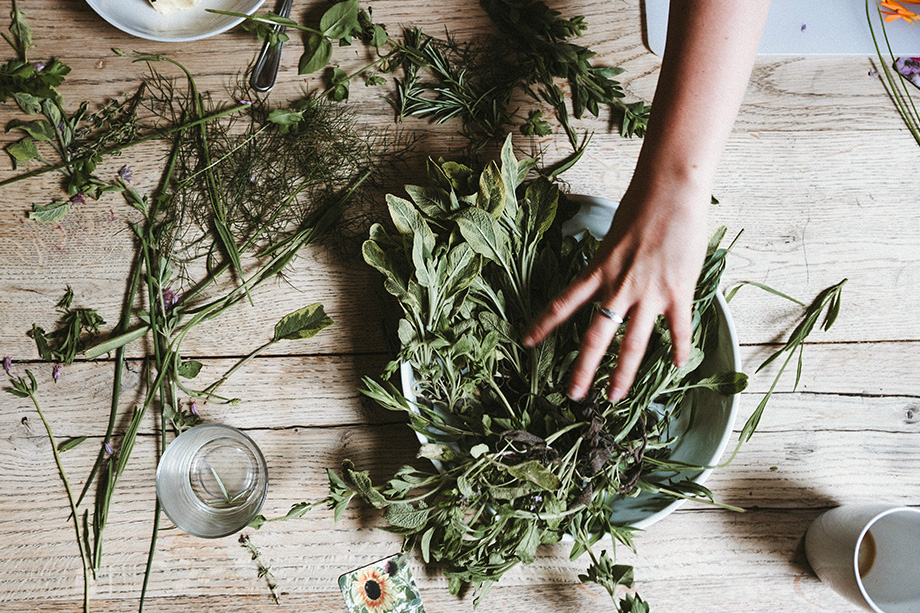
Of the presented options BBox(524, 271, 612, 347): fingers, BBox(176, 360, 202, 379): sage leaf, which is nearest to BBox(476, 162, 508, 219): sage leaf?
BBox(524, 271, 612, 347): fingers

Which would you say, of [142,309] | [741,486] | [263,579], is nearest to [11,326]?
[142,309]

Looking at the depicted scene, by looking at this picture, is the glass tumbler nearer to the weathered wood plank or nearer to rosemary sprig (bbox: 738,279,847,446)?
the weathered wood plank

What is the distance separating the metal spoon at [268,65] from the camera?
2.80ft

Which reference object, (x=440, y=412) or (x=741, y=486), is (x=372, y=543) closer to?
(x=440, y=412)

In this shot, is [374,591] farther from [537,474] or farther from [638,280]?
[638,280]

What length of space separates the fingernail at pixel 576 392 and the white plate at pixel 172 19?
2.20 feet

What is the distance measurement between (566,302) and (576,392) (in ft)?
0.32

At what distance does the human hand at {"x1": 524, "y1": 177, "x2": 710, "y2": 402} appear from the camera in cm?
63

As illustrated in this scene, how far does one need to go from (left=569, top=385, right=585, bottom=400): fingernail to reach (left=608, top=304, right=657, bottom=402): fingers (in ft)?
0.12

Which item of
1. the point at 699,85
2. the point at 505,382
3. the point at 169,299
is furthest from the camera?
the point at 169,299

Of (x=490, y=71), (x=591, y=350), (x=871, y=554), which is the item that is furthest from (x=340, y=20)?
(x=871, y=554)

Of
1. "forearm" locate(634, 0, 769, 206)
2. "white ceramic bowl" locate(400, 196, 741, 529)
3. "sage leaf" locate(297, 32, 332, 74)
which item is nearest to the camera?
"forearm" locate(634, 0, 769, 206)

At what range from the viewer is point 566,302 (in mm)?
652

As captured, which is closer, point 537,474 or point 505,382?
point 537,474
